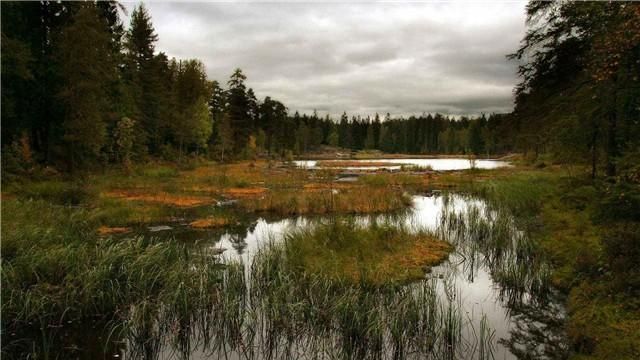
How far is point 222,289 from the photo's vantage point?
30.8 feet

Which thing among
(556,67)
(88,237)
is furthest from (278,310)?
(556,67)

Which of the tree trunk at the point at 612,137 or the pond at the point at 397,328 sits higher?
the tree trunk at the point at 612,137

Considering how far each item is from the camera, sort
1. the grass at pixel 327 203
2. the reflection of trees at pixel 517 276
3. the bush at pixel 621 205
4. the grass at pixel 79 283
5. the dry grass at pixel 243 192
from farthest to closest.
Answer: the dry grass at pixel 243 192, the grass at pixel 327 203, the bush at pixel 621 205, the grass at pixel 79 283, the reflection of trees at pixel 517 276

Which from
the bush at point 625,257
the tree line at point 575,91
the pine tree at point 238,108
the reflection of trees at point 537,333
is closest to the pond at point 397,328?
the reflection of trees at point 537,333

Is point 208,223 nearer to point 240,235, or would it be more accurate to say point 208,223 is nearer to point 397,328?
point 240,235

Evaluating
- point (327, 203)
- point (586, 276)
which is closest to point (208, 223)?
point (327, 203)

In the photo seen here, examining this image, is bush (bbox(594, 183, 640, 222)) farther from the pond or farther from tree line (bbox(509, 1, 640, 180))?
tree line (bbox(509, 1, 640, 180))

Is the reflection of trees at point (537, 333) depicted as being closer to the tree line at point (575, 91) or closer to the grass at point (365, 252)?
the grass at point (365, 252)

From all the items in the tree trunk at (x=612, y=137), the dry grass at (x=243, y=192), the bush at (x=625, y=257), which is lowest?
the dry grass at (x=243, y=192)

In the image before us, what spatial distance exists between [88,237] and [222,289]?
5.45 meters

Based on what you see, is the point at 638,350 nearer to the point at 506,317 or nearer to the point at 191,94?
the point at 506,317

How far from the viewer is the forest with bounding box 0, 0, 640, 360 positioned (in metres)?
7.68

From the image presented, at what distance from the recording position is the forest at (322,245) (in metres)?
7.68

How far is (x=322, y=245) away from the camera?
1302 cm
